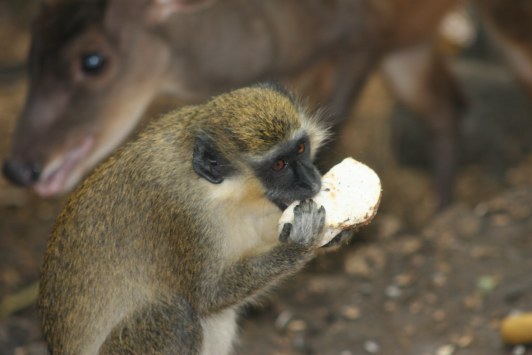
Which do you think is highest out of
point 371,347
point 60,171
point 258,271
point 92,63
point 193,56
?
point 258,271

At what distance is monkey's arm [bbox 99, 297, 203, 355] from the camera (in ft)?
11.9

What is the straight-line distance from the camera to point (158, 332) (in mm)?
3666

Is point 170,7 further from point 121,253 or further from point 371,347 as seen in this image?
point 121,253

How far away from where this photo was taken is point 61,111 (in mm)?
5777

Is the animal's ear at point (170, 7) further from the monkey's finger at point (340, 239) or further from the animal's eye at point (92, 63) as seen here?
the monkey's finger at point (340, 239)

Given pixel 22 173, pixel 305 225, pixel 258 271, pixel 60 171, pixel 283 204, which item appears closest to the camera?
pixel 305 225

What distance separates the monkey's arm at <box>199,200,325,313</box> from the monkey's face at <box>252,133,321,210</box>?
13 cm

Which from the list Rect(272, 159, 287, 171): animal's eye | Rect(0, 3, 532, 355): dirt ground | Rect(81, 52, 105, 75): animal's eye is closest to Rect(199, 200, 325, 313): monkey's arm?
Rect(272, 159, 287, 171): animal's eye

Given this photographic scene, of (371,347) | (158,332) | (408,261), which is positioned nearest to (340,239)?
(158,332)

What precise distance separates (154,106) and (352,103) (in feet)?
7.11

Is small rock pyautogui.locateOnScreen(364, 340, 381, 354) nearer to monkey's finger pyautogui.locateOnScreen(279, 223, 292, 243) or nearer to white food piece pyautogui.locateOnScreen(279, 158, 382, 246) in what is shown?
white food piece pyautogui.locateOnScreen(279, 158, 382, 246)

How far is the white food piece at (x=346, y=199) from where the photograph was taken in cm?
346

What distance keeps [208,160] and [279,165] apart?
0.25 metres

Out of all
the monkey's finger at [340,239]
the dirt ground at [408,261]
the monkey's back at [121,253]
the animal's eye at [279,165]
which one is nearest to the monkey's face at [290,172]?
the animal's eye at [279,165]
